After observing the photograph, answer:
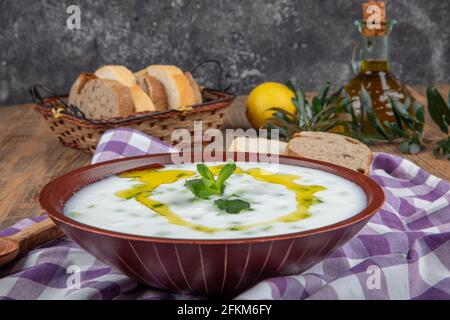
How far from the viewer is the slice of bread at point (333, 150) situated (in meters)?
1.89

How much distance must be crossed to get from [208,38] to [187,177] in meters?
2.06

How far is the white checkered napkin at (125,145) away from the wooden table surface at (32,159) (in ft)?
0.62

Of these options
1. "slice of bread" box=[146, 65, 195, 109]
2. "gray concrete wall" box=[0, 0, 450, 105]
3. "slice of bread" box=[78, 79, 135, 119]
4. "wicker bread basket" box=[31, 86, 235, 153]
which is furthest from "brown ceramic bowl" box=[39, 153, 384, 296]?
"gray concrete wall" box=[0, 0, 450, 105]

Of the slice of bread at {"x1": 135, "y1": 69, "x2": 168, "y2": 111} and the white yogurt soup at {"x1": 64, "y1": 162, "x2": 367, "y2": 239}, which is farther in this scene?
the slice of bread at {"x1": 135, "y1": 69, "x2": 168, "y2": 111}

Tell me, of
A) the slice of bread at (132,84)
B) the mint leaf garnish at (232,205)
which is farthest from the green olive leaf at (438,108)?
the mint leaf garnish at (232,205)

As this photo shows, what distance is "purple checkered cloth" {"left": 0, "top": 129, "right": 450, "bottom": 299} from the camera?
3.73 feet

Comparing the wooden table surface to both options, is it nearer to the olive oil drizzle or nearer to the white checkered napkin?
the white checkered napkin

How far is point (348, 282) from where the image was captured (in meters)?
1.14

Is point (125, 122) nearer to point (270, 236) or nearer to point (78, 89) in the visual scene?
point (78, 89)

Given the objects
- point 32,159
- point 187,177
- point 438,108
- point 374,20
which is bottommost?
point 32,159

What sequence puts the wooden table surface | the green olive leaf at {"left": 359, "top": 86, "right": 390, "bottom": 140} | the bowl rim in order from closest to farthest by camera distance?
1. the bowl rim
2. the wooden table surface
3. the green olive leaf at {"left": 359, "top": 86, "right": 390, "bottom": 140}

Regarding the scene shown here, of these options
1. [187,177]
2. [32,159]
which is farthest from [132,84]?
[187,177]

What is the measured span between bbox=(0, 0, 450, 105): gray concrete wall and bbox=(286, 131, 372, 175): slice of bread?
1.43 metres

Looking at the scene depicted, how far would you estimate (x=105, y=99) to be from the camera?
2.33 meters
